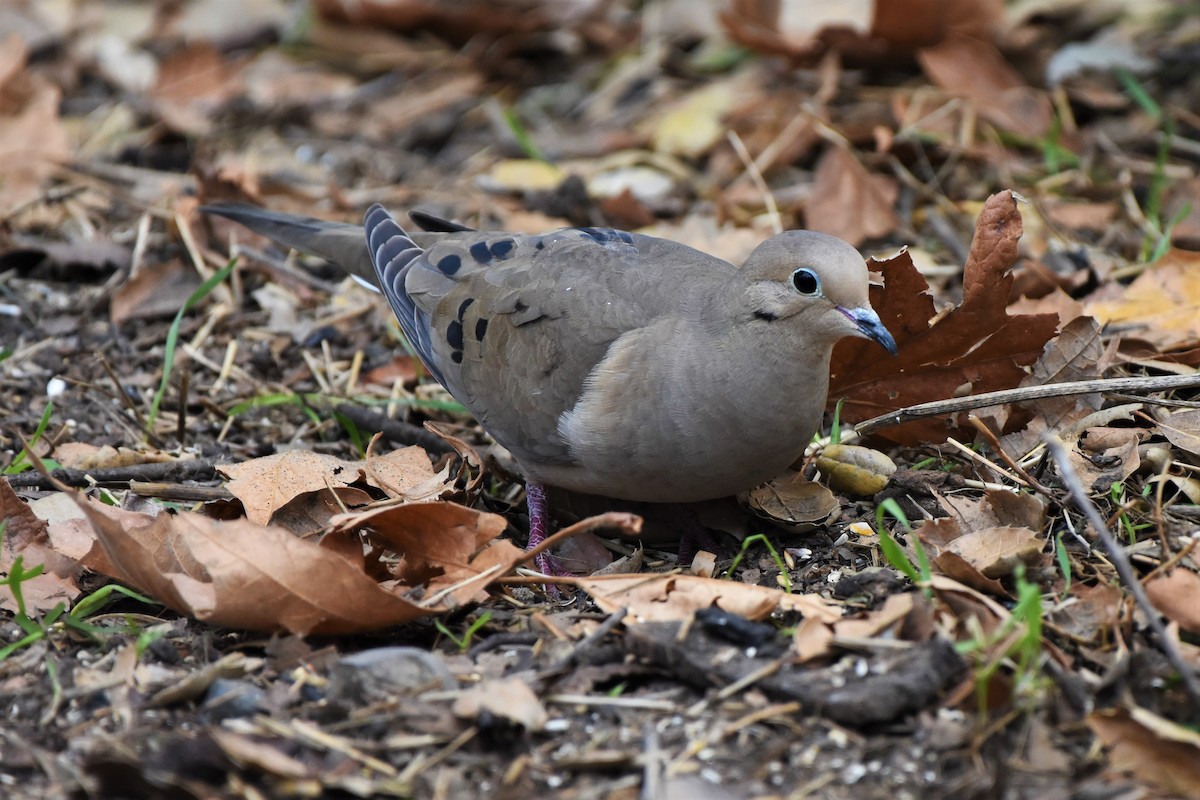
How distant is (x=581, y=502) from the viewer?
4461mm

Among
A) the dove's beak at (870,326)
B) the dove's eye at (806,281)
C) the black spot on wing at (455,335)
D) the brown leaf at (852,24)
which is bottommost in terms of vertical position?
the black spot on wing at (455,335)

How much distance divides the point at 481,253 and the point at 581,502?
91 cm

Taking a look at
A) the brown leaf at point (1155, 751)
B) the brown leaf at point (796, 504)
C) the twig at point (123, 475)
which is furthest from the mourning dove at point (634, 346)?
the brown leaf at point (1155, 751)

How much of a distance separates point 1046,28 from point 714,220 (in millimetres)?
2268

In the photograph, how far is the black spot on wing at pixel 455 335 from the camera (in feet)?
14.2

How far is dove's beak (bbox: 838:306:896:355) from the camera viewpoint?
3.50 metres

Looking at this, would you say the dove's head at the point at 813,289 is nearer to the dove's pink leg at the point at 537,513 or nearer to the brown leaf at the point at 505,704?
the dove's pink leg at the point at 537,513

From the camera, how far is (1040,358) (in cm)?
405

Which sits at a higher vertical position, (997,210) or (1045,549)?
(997,210)

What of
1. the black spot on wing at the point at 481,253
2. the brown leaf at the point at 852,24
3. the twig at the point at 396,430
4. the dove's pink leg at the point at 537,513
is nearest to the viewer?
the dove's pink leg at the point at 537,513

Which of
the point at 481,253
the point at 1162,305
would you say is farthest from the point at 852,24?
the point at 481,253

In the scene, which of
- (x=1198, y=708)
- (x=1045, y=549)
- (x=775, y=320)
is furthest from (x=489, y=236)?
(x=1198, y=708)

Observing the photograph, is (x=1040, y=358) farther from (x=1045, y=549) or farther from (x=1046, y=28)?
(x=1046, y=28)

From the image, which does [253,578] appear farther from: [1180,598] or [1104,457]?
[1104,457]
